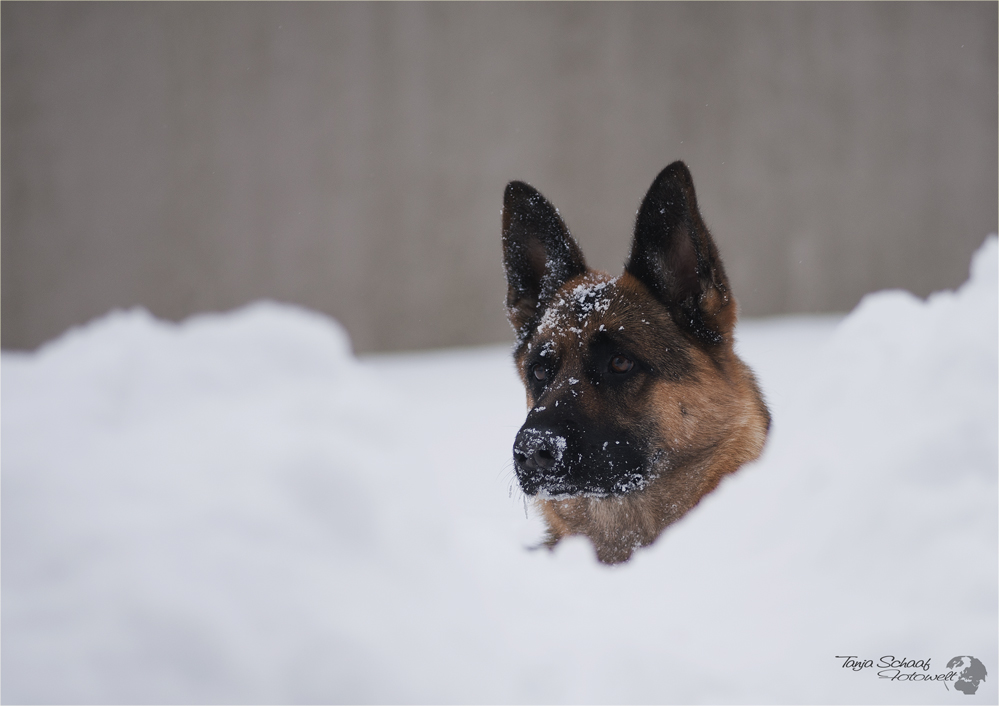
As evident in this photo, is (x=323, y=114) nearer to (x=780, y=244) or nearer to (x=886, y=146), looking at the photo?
(x=780, y=244)

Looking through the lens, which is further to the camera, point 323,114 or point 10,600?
point 323,114

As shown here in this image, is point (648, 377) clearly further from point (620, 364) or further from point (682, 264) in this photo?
point (682, 264)

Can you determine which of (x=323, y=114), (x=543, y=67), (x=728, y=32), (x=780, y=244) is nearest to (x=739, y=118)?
(x=728, y=32)

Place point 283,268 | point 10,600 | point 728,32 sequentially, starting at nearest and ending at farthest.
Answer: point 10,600 → point 728,32 → point 283,268

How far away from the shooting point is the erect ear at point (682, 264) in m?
2.12

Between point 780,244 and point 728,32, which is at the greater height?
point 728,32

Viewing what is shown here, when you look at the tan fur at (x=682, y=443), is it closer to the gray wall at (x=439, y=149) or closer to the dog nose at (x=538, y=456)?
the dog nose at (x=538, y=456)

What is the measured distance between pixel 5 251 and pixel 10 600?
8.85 meters

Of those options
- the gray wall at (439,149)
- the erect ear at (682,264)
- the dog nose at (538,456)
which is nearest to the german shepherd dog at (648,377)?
the erect ear at (682,264)

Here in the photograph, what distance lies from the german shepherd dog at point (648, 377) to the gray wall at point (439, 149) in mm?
5396

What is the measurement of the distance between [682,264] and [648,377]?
419 millimetres

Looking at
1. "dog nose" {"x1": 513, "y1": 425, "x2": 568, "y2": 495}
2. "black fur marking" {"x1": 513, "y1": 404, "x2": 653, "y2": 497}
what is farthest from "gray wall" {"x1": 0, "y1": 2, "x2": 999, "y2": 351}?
"dog nose" {"x1": 513, "y1": 425, "x2": 568, "y2": 495}

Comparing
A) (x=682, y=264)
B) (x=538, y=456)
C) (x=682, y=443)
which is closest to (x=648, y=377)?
(x=682, y=443)

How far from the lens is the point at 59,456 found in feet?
4.53
